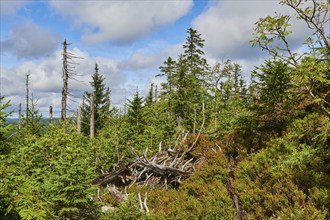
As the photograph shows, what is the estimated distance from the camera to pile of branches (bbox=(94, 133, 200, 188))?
A: 1119 cm

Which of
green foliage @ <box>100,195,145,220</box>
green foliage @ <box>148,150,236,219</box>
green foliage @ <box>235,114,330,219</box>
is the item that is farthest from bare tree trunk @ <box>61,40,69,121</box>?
green foliage @ <box>235,114,330,219</box>

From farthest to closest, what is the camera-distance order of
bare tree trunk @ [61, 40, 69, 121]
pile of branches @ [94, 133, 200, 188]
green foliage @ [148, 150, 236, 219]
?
bare tree trunk @ [61, 40, 69, 121] → pile of branches @ [94, 133, 200, 188] → green foliage @ [148, 150, 236, 219]

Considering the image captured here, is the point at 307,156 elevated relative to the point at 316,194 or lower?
elevated

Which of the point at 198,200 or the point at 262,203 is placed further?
the point at 198,200

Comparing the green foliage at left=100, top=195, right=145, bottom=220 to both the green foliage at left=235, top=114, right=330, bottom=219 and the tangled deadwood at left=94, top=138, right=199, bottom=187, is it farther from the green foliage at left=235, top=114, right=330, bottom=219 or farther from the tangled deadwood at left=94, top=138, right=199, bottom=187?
the green foliage at left=235, top=114, right=330, bottom=219

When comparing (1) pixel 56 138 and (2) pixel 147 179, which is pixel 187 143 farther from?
(1) pixel 56 138

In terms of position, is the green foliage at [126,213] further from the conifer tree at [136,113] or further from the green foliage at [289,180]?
the conifer tree at [136,113]

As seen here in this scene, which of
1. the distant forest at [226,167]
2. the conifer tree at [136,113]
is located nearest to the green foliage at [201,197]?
the distant forest at [226,167]

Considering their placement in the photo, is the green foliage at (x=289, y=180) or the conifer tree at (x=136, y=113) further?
the conifer tree at (x=136, y=113)

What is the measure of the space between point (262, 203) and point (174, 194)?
334 cm

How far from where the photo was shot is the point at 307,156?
6664 mm

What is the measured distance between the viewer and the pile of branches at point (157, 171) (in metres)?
11.2

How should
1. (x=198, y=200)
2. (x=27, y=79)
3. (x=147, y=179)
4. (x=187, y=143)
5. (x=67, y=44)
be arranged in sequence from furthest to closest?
(x=27, y=79), (x=67, y=44), (x=187, y=143), (x=147, y=179), (x=198, y=200)

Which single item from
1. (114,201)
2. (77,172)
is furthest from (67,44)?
(77,172)
